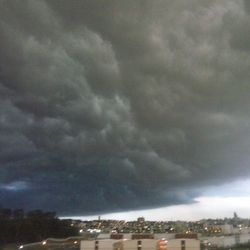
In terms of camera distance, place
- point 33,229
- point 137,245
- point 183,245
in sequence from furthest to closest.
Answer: point 33,229 < point 137,245 < point 183,245

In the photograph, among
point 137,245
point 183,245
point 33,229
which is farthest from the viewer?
point 33,229

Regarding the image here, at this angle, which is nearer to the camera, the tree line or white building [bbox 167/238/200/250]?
white building [bbox 167/238/200/250]

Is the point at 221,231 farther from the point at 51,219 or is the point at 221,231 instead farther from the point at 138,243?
the point at 138,243

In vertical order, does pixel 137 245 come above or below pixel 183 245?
above

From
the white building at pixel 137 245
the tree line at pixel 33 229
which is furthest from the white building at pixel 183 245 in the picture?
the tree line at pixel 33 229

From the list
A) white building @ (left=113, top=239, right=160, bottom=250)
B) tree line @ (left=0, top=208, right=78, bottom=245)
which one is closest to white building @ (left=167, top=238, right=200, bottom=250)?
white building @ (left=113, top=239, right=160, bottom=250)

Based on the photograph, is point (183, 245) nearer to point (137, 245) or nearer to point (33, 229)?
point (137, 245)

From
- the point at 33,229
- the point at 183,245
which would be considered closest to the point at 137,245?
the point at 183,245

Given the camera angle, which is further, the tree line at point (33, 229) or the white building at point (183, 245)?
the tree line at point (33, 229)

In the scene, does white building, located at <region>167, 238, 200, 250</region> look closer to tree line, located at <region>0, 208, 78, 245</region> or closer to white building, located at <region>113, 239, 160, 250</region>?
white building, located at <region>113, 239, 160, 250</region>

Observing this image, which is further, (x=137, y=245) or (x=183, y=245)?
(x=137, y=245)

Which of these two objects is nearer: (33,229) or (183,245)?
(183,245)

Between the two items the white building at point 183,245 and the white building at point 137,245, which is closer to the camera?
the white building at point 183,245

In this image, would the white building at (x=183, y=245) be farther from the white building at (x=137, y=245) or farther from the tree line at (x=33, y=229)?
the tree line at (x=33, y=229)
